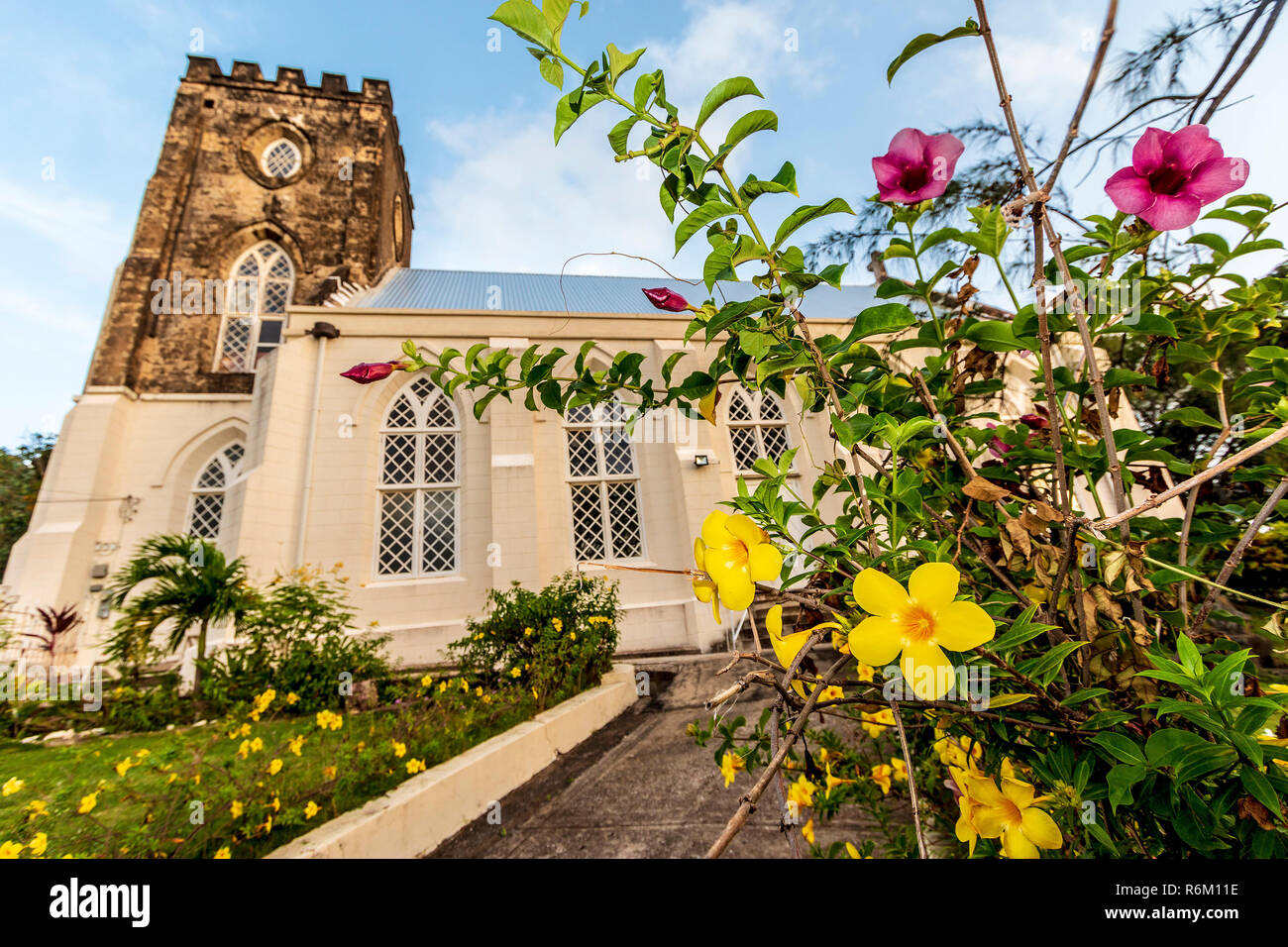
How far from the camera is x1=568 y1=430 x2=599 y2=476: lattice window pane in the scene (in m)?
8.56

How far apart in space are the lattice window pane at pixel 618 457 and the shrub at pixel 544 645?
3579 mm

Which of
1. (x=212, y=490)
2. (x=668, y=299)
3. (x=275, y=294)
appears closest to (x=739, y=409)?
(x=668, y=299)

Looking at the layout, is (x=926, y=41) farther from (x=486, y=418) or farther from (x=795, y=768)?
(x=486, y=418)

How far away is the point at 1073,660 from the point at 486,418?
8.20m

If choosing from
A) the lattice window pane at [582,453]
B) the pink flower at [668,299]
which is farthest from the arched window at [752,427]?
the pink flower at [668,299]

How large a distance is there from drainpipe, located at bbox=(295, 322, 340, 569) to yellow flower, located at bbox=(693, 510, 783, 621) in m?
7.96

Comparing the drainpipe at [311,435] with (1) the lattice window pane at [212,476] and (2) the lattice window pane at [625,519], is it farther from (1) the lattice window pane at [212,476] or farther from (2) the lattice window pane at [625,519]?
(2) the lattice window pane at [625,519]

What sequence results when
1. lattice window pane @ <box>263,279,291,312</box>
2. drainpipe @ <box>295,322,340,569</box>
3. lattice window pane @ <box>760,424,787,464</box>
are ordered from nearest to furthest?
1. drainpipe @ <box>295,322,340,569</box>
2. lattice window pane @ <box>760,424,787,464</box>
3. lattice window pane @ <box>263,279,291,312</box>

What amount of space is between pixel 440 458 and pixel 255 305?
20.6 feet

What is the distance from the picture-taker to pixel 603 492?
843 cm

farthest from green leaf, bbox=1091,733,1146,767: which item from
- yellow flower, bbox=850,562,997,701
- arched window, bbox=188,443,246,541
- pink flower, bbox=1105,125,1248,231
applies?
arched window, bbox=188,443,246,541

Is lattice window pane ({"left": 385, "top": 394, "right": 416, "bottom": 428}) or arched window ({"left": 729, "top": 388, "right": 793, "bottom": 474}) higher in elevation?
lattice window pane ({"left": 385, "top": 394, "right": 416, "bottom": 428})

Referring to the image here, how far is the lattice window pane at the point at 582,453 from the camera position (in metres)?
8.56

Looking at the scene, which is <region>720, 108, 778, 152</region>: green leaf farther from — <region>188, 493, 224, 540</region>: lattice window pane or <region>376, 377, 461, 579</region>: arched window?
<region>188, 493, 224, 540</region>: lattice window pane
